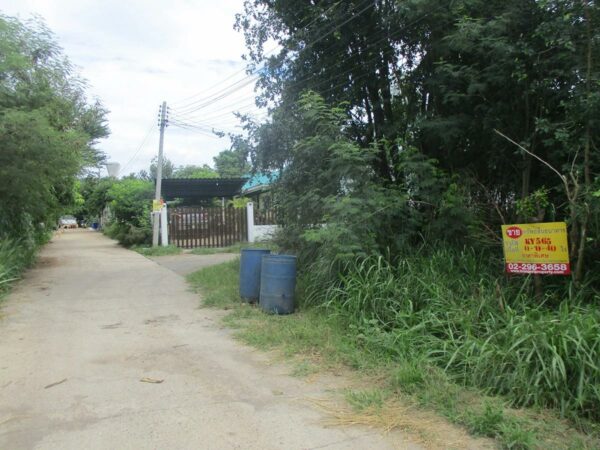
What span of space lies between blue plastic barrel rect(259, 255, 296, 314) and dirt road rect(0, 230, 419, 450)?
90 cm

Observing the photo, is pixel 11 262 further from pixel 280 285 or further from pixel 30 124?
pixel 280 285

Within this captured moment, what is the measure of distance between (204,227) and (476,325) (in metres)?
16.4

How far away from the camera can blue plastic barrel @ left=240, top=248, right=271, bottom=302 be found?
8336 millimetres

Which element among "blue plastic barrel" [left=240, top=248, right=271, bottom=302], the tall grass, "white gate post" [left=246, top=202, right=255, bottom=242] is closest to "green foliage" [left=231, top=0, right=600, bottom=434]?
the tall grass

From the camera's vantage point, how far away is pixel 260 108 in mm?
11078

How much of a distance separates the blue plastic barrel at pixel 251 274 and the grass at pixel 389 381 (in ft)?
3.09

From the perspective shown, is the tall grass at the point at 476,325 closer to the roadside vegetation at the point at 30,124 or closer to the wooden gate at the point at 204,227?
the roadside vegetation at the point at 30,124

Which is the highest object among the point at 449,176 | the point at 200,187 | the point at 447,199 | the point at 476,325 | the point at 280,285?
the point at 200,187

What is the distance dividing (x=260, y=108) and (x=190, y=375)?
285 inches

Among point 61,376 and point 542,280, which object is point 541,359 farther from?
point 61,376

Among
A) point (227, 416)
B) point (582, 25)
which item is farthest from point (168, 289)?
point (582, 25)

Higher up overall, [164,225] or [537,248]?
[164,225]

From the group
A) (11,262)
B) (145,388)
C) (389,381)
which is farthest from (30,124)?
(389,381)

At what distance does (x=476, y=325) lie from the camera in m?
5.30
